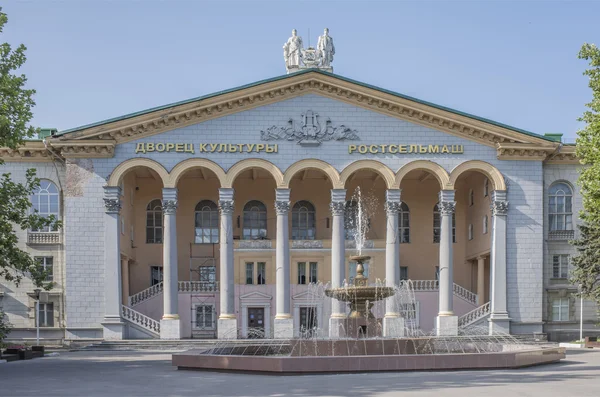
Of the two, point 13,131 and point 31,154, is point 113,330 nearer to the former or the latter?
point 31,154

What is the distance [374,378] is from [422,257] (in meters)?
28.0

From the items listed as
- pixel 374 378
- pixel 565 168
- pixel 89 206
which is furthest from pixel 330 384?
pixel 565 168

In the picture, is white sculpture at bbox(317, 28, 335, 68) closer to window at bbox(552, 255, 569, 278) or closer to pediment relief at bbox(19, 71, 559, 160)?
pediment relief at bbox(19, 71, 559, 160)

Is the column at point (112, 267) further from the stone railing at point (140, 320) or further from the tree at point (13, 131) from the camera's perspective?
the tree at point (13, 131)

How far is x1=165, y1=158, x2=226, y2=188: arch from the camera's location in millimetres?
43062

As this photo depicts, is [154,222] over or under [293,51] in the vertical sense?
under

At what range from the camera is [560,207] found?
150ft

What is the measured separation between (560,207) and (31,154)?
2801cm

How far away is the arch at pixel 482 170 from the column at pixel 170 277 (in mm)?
14347

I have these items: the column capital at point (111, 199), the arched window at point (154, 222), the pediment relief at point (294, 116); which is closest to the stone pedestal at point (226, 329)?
the column capital at point (111, 199)

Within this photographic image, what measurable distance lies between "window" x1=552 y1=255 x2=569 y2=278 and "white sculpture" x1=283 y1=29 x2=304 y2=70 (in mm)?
17370

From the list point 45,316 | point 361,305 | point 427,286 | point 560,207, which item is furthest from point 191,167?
point 560,207

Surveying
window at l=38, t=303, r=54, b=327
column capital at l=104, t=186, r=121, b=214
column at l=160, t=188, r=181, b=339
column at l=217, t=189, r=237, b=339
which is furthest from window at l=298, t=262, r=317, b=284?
window at l=38, t=303, r=54, b=327

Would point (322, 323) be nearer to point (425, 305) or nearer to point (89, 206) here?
point (425, 305)
